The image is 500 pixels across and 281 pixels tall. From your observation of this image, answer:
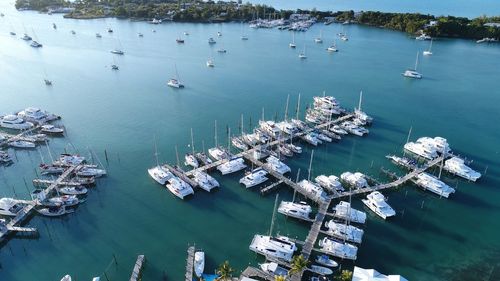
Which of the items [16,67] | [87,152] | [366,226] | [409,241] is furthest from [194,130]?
[16,67]

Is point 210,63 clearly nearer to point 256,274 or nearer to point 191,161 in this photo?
point 191,161

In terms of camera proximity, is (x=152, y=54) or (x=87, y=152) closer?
(x=87, y=152)

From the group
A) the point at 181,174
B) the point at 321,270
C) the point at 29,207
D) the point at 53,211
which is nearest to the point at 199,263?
the point at 321,270

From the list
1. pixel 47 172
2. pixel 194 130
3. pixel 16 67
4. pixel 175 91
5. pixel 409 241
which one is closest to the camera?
pixel 409 241

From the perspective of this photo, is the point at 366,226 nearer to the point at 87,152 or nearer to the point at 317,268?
the point at 317,268

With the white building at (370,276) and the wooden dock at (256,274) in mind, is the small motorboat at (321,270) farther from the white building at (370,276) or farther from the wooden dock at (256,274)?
the wooden dock at (256,274)

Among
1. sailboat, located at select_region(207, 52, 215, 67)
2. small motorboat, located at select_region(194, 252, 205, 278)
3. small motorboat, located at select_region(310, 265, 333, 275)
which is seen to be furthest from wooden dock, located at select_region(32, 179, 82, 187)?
sailboat, located at select_region(207, 52, 215, 67)

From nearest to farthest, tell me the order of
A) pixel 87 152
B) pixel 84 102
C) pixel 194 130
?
pixel 87 152 → pixel 194 130 → pixel 84 102
